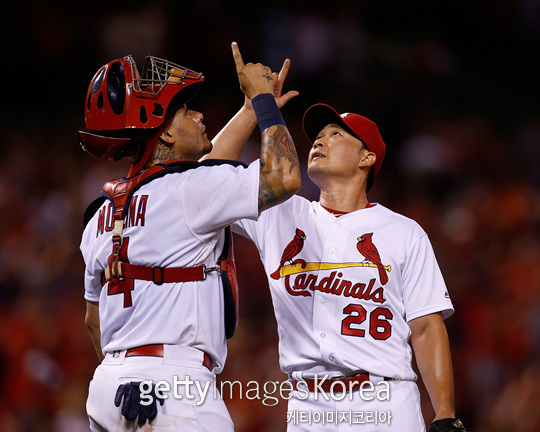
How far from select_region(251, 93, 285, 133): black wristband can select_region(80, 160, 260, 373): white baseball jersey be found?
0.58ft

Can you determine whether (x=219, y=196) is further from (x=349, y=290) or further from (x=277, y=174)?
(x=349, y=290)

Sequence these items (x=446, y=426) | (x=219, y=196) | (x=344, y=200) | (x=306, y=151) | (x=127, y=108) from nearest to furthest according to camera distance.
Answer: (x=219, y=196) < (x=127, y=108) < (x=446, y=426) < (x=344, y=200) < (x=306, y=151)

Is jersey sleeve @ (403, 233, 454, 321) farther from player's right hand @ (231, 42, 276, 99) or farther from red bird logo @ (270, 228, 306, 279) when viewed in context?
player's right hand @ (231, 42, 276, 99)

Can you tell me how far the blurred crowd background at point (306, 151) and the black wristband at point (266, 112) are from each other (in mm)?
3315

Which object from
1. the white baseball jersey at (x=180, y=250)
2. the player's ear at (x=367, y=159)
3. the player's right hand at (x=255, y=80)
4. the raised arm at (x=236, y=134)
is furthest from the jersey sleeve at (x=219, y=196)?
the player's ear at (x=367, y=159)

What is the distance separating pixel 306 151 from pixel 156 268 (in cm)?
525

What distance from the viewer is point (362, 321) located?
10.3 feet

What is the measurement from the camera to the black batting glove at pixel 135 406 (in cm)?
230

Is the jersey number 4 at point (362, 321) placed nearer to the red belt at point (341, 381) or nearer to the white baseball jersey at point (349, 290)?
the white baseball jersey at point (349, 290)

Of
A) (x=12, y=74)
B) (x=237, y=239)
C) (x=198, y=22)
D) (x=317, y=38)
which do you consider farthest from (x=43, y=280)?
(x=317, y=38)

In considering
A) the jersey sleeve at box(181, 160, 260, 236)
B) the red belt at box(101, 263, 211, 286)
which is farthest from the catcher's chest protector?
the jersey sleeve at box(181, 160, 260, 236)

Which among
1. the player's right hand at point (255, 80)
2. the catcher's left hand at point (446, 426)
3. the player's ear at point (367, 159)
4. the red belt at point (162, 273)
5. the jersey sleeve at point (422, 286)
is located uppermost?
the player's right hand at point (255, 80)

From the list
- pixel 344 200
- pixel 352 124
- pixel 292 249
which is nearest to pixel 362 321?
pixel 292 249

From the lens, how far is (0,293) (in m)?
6.54
